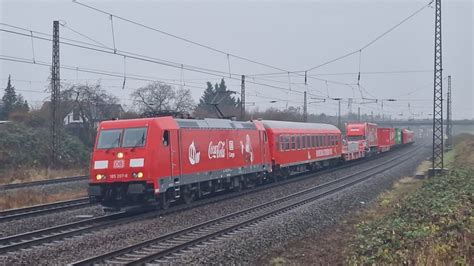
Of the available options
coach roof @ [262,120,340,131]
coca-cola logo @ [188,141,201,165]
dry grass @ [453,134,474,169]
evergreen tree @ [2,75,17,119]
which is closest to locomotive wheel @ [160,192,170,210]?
coca-cola logo @ [188,141,201,165]

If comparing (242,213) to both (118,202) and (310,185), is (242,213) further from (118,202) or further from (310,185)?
(310,185)

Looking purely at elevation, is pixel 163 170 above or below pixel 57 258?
above

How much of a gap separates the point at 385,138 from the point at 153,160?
52.4 metres

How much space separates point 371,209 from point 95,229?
9.92 meters

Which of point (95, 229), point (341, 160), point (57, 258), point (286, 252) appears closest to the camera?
point (57, 258)

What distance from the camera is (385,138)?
220 ft

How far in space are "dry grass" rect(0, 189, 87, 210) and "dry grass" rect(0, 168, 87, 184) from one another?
23.0ft

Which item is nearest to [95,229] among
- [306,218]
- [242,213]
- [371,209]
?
[242,213]

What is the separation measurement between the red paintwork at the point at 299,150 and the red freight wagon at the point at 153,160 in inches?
334

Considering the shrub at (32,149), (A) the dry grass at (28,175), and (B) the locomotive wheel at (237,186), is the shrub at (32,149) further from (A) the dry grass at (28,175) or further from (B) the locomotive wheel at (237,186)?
(B) the locomotive wheel at (237,186)

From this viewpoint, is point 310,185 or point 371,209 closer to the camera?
point 371,209

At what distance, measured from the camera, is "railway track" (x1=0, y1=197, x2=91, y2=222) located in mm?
18453

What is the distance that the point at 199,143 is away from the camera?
2189 cm

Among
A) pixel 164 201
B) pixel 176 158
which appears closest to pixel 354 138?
pixel 176 158
